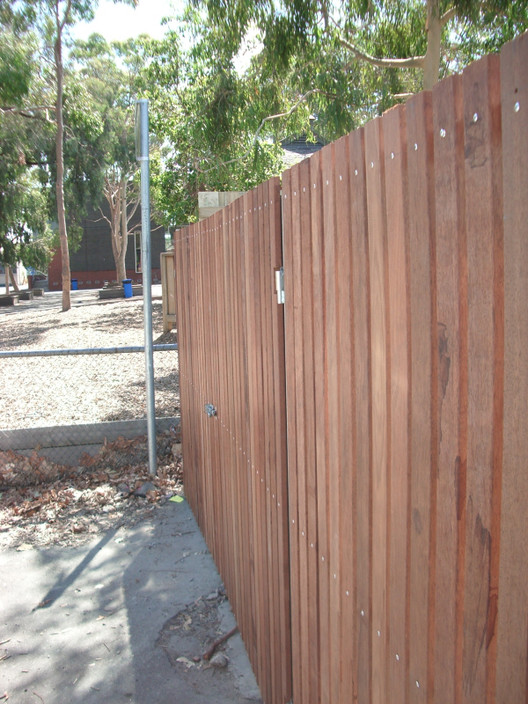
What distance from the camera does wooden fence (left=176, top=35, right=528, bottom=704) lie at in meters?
1.18

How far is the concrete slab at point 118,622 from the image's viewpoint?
3170 millimetres

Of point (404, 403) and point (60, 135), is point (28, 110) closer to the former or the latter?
point (60, 135)

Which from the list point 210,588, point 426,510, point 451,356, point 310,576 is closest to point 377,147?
point 451,356

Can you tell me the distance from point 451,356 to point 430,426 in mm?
177

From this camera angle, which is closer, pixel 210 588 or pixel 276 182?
pixel 276 182

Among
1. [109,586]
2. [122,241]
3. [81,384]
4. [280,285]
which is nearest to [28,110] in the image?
[81,384]

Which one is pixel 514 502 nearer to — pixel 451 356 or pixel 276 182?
pixel 451 356

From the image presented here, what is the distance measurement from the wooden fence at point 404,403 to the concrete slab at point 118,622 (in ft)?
2.09

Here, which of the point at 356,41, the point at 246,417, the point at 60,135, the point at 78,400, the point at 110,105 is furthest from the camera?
the point at 110,105

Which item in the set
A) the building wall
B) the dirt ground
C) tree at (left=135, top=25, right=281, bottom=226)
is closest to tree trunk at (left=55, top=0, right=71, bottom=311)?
tree at (left=135, top=25, right=281, bottom=226)

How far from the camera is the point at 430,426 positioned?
4.63 feet

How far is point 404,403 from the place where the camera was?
1.53m

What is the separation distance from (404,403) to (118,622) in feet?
9.54

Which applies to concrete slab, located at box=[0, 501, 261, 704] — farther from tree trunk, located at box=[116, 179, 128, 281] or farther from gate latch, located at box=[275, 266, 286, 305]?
tree trunk, located at box=[116, 179, 128, 281]
